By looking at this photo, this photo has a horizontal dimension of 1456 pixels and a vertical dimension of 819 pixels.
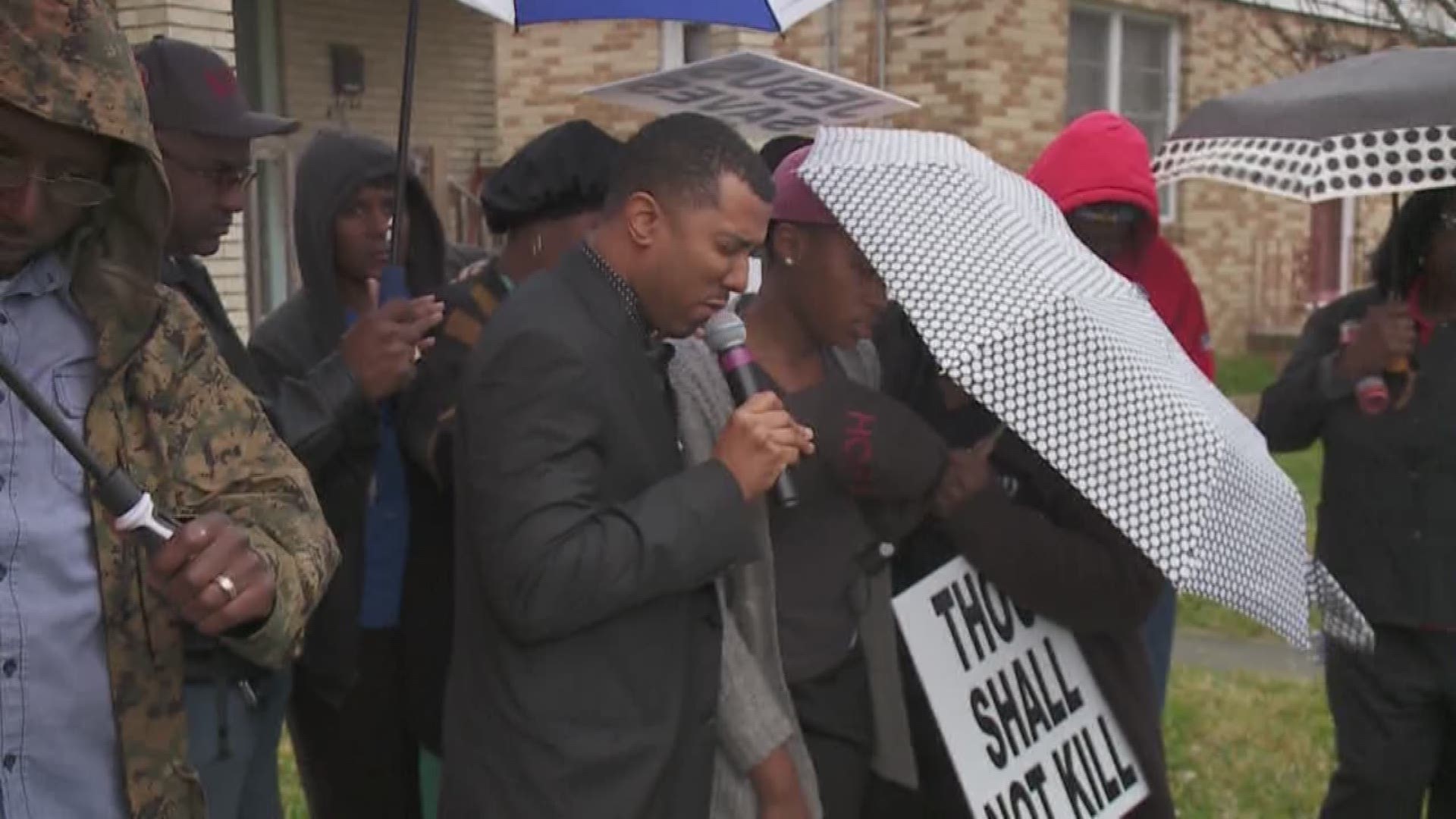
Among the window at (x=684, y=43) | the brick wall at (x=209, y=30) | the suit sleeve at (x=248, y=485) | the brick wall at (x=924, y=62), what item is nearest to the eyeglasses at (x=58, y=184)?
the suit sleeve at (x=248, y=485)

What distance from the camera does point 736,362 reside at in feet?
9.26

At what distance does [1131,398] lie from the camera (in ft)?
9.19

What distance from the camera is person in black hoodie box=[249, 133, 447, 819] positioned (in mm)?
3236

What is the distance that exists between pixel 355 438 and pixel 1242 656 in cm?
554

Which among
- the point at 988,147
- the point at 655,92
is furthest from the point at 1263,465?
the point at 988,147

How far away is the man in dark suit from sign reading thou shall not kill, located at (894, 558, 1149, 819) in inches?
26.5

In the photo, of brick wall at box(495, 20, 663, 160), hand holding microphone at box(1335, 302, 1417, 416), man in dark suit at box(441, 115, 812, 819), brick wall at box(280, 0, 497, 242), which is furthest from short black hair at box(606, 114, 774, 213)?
brick wall at box(495, 20, 663, 160)

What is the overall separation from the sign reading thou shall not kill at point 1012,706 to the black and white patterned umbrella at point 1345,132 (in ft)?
4.56

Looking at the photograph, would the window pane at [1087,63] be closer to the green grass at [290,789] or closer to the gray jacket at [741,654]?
the green grass at [290,789]

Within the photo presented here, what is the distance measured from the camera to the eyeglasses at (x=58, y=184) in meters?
2.01

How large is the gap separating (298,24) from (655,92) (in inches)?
249

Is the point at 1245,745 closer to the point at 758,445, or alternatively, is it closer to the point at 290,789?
the point at 290,789

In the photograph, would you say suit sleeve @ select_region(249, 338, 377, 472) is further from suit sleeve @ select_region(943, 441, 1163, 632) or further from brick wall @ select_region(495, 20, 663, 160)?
brick wall @ select_region(495, 20, 663, 160)

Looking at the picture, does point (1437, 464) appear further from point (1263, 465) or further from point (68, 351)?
point (68, 351)
